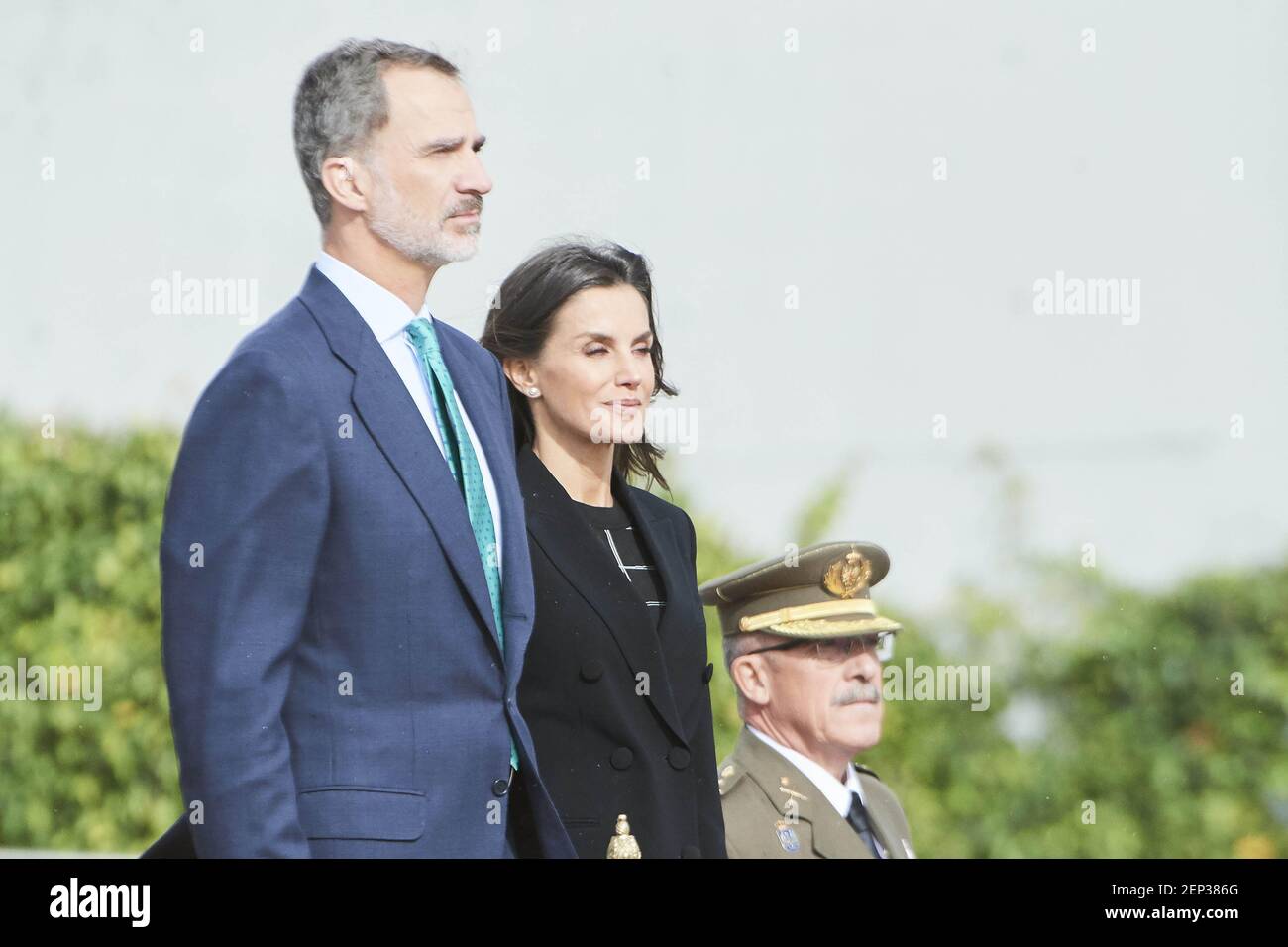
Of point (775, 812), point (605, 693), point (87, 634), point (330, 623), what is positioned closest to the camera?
point (330, 623)

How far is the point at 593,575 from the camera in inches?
173

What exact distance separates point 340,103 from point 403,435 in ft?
2.62

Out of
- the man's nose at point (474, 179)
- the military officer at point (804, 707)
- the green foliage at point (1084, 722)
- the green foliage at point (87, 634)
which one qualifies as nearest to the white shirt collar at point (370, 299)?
the man's nose at point (474, 179)

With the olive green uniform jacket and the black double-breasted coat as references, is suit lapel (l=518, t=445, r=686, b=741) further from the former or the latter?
the olive green uniform jacket

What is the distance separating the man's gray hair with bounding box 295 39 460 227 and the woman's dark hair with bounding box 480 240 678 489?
773 mm

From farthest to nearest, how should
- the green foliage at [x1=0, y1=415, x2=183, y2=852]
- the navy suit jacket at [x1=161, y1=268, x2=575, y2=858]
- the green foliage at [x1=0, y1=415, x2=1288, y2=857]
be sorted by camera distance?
the green foliage at [x1=0, y1=415, x2=183, y2=852], the green foliage at [x1=0, y1=415, x2=1288, y2=857], the navy suit jacket at [x1=161, y1=268, x2=575, y2=858]

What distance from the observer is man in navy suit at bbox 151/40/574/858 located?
3525mm

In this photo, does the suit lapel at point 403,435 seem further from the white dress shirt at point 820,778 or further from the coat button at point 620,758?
the white dress shirt at point 820,778

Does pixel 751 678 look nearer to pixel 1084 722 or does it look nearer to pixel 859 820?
pixel 859 820

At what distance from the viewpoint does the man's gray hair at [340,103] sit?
391cm

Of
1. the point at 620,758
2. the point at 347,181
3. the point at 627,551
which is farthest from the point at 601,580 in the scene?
the point at 347,181

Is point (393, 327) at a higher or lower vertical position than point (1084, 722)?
higher

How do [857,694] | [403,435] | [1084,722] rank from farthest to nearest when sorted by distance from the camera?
[1084,722] < [857,694] < [403,435]

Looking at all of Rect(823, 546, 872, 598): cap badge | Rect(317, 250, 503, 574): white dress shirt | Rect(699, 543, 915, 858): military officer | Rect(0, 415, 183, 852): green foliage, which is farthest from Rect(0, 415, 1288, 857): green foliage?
Rect(317, 250, 503, 574): white dress shirt
